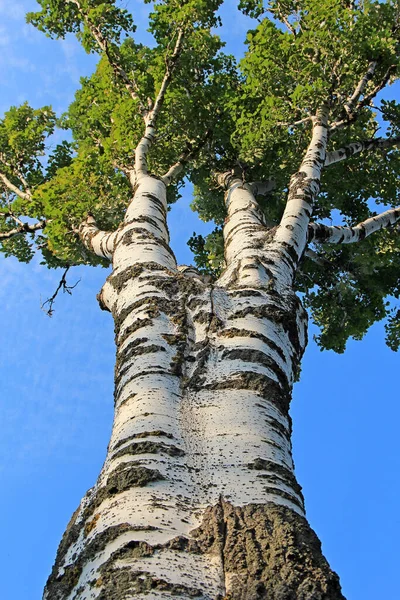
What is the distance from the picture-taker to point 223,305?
4.38m

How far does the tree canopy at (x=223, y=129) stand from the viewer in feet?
27.9

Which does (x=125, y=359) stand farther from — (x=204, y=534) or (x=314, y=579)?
(x=314, y=579)

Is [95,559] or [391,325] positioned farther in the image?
[391,325]

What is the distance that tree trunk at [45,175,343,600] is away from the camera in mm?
2234

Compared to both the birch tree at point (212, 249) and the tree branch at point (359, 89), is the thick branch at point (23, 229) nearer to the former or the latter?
the birch tree at point (212, 249)

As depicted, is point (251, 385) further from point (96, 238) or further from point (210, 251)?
point (210, 251)

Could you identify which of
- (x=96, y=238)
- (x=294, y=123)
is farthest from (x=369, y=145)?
(x=96, y=238)

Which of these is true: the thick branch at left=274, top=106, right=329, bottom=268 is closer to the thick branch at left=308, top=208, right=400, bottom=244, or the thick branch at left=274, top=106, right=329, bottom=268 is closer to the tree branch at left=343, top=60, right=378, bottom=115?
the tree branch at left=343, top=60, right=378, bottom=115

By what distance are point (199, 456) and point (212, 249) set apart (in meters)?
8.41

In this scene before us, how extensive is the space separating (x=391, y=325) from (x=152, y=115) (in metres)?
6.41

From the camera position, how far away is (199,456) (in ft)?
9.64

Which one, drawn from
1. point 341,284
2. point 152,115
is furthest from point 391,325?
point 152,115

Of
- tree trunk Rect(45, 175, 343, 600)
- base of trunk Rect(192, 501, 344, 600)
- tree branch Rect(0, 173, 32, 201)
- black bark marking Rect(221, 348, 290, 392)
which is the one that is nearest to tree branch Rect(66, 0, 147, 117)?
tree branch Rect(0, 173, 32, 201)

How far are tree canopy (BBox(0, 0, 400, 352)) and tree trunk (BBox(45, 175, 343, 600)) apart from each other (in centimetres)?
293
